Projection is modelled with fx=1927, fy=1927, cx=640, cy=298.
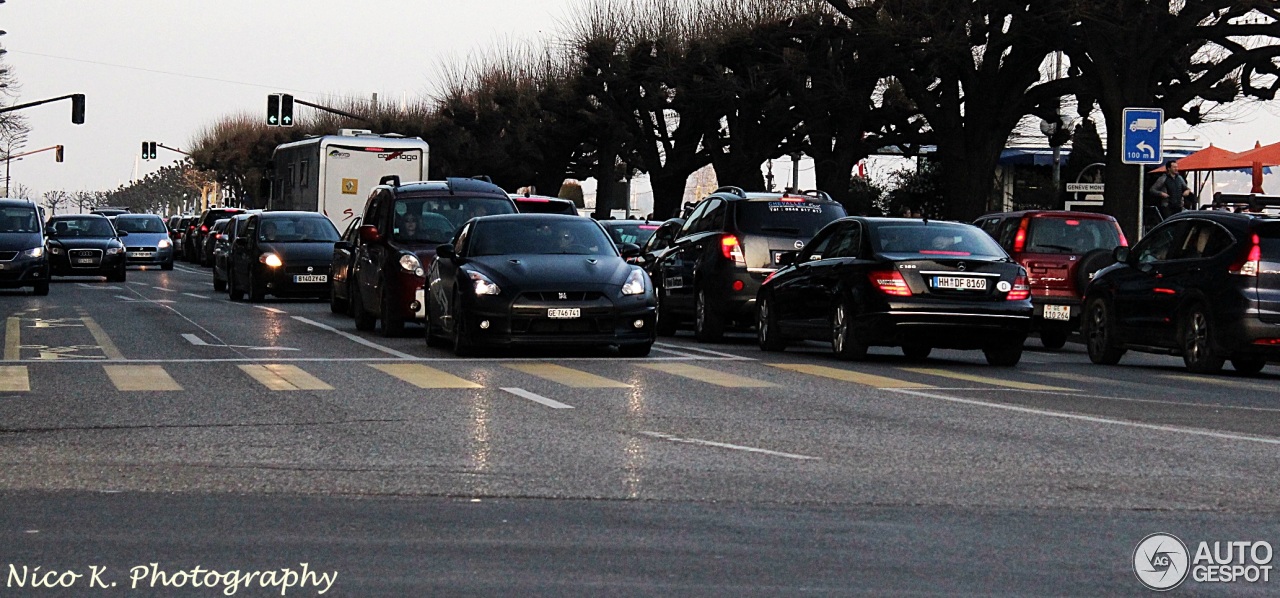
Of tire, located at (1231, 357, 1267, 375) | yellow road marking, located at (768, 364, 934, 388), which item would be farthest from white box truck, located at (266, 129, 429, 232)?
tire, located at (1231, 357, 1267, 375)

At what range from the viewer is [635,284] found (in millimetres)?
18078

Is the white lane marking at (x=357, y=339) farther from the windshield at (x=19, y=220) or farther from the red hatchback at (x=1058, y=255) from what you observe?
the windshield at (x=19, y=220)

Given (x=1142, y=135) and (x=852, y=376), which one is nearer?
(x=852, y=376)

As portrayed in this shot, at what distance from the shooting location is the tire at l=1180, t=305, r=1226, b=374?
56.9 feet

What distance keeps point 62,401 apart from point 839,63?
103 ft

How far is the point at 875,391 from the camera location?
14414mm

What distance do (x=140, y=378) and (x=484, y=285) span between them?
3.78 metres

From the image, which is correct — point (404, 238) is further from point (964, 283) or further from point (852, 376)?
point (852, 376)

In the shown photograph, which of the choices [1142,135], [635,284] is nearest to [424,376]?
[635,284]

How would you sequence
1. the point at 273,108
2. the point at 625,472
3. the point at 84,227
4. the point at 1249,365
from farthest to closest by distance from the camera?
the point at 273,108 → the point at 84,227 → the point at 1249,365 → the point at 625,472

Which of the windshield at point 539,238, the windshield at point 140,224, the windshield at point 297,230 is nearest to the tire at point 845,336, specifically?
the windshield at point 539,238

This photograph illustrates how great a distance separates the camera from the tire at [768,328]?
777 inches

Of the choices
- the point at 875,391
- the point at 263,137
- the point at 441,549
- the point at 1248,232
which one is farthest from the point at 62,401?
the point at 263,137

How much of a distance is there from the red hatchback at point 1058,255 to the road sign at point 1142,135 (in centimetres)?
233
